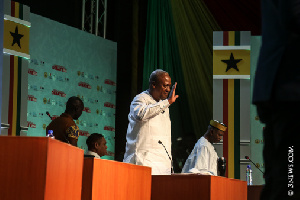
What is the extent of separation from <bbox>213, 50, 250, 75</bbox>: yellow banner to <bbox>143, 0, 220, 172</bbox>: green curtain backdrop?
0.38 metres

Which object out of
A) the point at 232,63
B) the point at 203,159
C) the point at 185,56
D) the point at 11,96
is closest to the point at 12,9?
the point at 11,96

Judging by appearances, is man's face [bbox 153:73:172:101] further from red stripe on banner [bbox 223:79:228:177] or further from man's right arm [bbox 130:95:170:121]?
red stripe on banner [bbox 223:79:228:177]

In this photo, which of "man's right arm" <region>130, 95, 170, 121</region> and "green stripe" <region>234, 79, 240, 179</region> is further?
"green stripe" <region>234, 79, 240, 179</region>

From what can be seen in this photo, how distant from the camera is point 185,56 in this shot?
8234mm

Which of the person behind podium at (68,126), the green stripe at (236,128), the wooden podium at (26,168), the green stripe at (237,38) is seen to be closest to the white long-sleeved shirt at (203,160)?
the person behind podium at (68,126)

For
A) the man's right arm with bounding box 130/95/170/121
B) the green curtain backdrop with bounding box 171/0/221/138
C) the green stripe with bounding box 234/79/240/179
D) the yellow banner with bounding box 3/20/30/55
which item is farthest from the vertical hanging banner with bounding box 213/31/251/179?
the man's right arm with bounding box 130/95/170/121

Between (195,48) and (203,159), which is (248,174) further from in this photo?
(203,159)

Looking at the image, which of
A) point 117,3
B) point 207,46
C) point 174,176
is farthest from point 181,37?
point 174,176

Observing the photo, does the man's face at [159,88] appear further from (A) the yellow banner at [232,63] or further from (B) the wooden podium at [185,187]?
(A) the yellow banner at [232,63]

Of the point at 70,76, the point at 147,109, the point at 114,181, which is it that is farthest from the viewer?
the point at 70,76

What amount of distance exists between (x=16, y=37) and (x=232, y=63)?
111 inches

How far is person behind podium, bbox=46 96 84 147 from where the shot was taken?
14.6ft

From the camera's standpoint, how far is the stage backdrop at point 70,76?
23.2 ft

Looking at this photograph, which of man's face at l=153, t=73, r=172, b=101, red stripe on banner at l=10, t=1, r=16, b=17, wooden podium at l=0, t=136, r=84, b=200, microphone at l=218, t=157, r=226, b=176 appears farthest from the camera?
red stripe on banner at l=10, t=1, r=16, b=17
